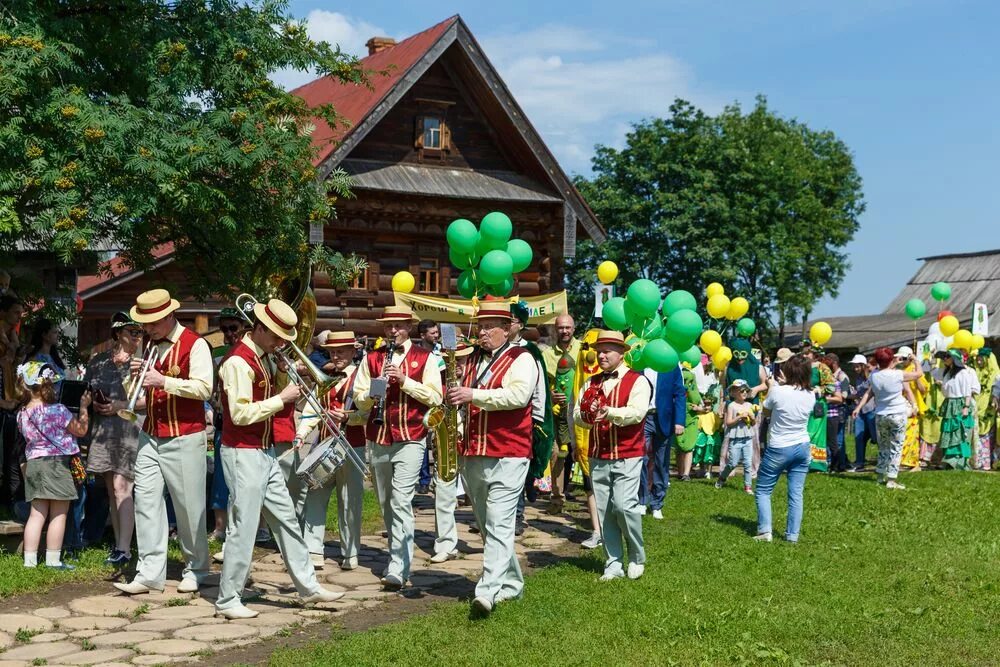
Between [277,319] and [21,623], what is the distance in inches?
95.7

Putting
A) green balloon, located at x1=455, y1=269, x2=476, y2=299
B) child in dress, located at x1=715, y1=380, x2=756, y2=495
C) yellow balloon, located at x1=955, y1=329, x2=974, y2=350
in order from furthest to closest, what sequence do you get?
yellow balloon, located at x1=955, y1=329, x2=974, y2=350 < child in dress, located at x1=715, y1=380, x2=756, y2=495 < green balloon, located at x1=455, y1=269, x2=476, y2=299

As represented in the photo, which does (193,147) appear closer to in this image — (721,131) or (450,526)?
(450,526)

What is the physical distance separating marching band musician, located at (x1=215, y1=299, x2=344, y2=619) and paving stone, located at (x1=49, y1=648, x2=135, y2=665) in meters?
0.88

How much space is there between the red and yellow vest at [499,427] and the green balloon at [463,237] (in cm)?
260

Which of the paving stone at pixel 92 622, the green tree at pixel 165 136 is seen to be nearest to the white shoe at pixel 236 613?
the paving stone at pixel 92 622

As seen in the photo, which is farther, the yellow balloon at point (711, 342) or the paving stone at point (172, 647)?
the yellow balloon at point (711, 342)

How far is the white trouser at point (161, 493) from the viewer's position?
7613mm

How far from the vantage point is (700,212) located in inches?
1578

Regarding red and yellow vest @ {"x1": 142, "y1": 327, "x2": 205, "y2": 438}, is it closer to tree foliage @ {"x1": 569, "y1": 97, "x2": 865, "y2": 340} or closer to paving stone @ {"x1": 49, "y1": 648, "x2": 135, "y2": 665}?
paving stone @ {"x1": 49, "y1": 648, "x2": 135, "y2": 665}

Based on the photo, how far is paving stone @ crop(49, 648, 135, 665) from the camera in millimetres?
6109

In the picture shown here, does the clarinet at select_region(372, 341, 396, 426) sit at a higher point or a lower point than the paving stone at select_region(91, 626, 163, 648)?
higher

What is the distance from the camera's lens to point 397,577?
802cm

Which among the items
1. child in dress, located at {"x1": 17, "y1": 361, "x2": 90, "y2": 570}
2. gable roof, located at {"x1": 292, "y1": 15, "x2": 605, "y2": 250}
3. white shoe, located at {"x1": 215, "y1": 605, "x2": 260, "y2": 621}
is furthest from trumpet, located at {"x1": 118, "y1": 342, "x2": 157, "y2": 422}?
gable roof, located at {"x1": 292, "y1": 15, "x2": 605, "y2": 250}

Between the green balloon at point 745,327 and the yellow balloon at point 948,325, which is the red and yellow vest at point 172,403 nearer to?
the green balloon at point 745,327
